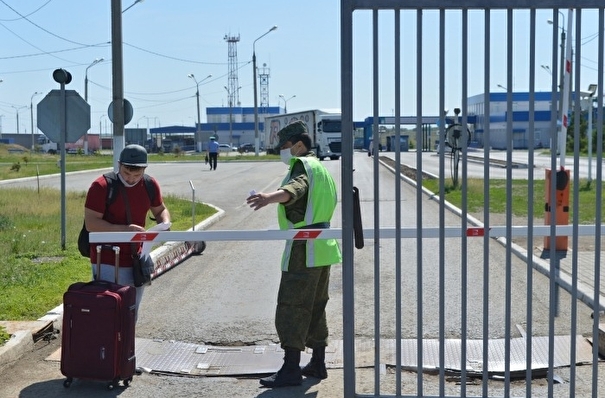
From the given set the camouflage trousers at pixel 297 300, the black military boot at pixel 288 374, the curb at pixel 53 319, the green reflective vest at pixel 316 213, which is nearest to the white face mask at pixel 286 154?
the green reflective vest at pixel 316 213

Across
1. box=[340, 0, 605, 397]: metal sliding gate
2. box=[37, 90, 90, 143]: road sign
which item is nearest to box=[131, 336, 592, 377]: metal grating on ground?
box=[340, 0, 605, 397]: metal sliding gate

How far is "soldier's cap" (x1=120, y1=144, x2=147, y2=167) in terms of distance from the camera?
618 centimetres

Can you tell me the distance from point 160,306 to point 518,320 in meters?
3.66

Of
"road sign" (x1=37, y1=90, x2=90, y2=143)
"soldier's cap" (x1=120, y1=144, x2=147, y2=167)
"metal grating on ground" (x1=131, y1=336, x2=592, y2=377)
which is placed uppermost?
"road sign" (x1=37, y1=90, x2=90, y2=143)

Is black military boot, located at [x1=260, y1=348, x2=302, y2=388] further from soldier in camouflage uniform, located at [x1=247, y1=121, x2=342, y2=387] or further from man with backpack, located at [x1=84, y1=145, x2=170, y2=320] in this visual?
man with backpack, located at [x1=84, y1=145, x2=170, y2=320]

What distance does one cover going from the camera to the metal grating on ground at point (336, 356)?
6520 mm

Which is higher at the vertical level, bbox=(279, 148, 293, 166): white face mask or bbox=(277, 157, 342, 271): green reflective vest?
bbox=(279, 148, 293, 166): white face mask

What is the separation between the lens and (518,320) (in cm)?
823

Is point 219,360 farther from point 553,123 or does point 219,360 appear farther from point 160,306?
point 553,123

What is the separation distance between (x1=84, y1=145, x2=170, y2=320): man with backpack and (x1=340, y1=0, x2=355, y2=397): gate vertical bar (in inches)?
68.2

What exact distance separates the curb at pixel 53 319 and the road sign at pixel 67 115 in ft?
7.23

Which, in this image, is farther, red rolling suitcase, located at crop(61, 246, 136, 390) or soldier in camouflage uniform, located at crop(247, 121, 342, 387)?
soldier in camouflage uniform, located at crop(247, 121, 342, 387)

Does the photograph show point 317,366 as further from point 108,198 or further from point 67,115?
point 67,115

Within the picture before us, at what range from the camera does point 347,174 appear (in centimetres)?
513
